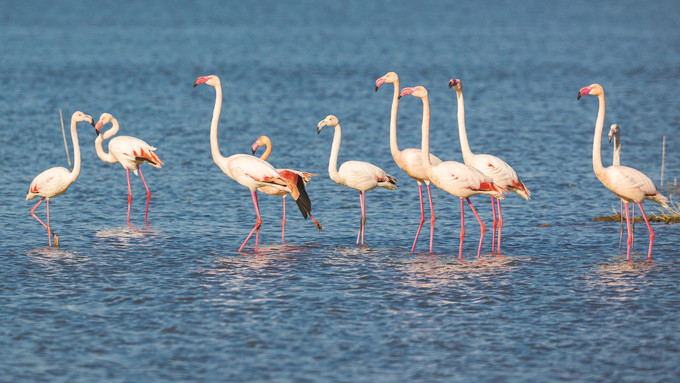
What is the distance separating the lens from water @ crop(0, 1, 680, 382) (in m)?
6.98

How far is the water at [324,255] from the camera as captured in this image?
698cm

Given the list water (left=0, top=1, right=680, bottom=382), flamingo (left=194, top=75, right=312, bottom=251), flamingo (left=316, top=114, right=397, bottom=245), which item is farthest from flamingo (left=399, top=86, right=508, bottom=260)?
flamingo (left=194, top=75, right=312, bottom=251)

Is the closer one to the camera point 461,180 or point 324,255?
point 461,180

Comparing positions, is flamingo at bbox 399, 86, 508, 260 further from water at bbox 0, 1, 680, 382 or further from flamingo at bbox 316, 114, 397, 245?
flamingo at bbox 316, 114, 397, 245

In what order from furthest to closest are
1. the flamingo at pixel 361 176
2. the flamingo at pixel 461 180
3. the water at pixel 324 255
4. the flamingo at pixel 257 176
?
the flamingo at pixel 361 176
the flamingo at pixel 257 176
the flamingo at pixel 461 180
the water at pixel 324 255

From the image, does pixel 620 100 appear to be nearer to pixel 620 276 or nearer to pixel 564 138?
pixel 564 138

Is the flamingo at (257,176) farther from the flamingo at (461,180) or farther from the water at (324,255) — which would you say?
the flamingo at (461,180)

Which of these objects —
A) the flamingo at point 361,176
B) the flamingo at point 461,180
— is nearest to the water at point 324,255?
the flamingo at point 361,176

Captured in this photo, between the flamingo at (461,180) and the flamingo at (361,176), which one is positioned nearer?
the flamingo at (461,180)

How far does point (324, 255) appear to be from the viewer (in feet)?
33.7

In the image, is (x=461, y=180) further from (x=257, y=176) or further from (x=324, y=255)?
(x=257, y=176)

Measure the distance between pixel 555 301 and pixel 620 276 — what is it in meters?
1.29

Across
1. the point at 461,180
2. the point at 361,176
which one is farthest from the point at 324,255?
the point at 461,180

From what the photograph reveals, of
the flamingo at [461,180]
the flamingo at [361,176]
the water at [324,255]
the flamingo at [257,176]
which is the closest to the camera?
the water at [324,255]
